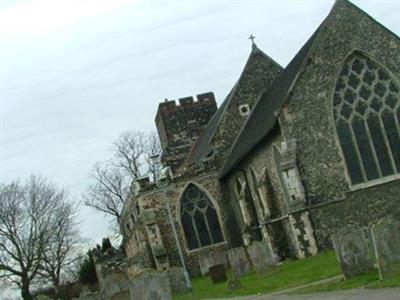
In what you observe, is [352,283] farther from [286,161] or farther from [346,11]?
[346,11]

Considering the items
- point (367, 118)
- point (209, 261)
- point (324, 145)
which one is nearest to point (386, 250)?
point (324, 145)

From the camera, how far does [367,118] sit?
2708cm

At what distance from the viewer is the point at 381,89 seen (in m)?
27.4

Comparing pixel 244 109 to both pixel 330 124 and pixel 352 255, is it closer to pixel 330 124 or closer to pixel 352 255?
pixel 330 124

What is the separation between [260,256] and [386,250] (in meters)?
10.2

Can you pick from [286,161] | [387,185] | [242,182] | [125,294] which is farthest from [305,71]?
[125,294]

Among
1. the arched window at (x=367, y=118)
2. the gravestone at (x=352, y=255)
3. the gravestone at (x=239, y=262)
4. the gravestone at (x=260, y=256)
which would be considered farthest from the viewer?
the arched window at (x=367, y=118)

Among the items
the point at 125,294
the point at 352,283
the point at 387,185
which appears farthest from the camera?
the point at 387,185

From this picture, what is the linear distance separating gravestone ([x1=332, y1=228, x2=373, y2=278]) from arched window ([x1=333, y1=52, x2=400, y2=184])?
40.5ft

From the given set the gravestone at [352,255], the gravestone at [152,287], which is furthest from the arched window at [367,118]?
the gravestone at [152,287]

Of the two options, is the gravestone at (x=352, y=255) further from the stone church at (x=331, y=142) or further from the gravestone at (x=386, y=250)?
the stone church at (x=331, y=142)

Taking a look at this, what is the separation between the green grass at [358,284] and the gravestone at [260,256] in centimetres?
766

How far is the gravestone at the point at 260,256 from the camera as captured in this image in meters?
22.8

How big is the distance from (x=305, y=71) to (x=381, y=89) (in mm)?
3070
